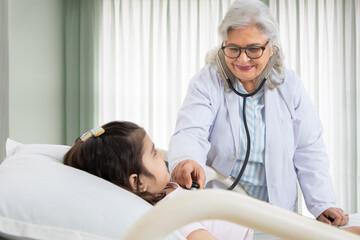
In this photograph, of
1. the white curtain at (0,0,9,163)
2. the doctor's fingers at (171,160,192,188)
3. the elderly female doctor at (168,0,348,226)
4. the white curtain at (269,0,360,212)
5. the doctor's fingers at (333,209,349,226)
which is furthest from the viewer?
the white curtain at (269,0,360,212)

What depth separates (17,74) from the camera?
294cm

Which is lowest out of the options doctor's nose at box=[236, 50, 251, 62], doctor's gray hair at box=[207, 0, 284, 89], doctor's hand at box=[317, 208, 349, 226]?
doctor's hand at box=[317, 208, 349, 226]

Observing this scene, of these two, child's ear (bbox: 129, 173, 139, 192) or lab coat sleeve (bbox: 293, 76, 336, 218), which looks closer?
child's ear (bbox: 129, 173, 139, 192)

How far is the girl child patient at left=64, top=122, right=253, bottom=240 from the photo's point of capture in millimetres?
1102

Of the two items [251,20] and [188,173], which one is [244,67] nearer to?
[251,20]

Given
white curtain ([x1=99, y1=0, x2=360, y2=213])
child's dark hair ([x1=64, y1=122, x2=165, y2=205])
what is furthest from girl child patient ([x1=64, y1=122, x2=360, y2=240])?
white curtain ([x1=99, y1=0, x2=360, y2=213])

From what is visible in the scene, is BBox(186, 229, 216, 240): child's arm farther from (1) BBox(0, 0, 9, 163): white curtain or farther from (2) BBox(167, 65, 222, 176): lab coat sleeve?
(1) BBox(0, 0, 9, 163): white curtain

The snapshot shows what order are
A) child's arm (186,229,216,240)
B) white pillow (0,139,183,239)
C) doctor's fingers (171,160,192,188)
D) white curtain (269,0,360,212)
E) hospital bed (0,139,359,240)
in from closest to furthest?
1. hospital bed (0,139,359,240)
2. white pillow (0,139,183,239)
3. child's arm (186,229,216,240)
4. doctor's fingers (171,160,192,188)
5. white curtain (269,0,360,212)

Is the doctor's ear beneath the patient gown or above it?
above

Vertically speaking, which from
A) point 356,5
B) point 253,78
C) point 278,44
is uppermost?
point 356,5

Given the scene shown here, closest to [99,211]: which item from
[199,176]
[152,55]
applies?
[199,176]

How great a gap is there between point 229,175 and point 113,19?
2.62 m

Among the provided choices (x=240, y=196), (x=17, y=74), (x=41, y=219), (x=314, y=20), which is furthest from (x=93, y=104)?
(x=240, y=196)

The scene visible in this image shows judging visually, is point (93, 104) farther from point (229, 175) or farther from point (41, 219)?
point (41, 219)
